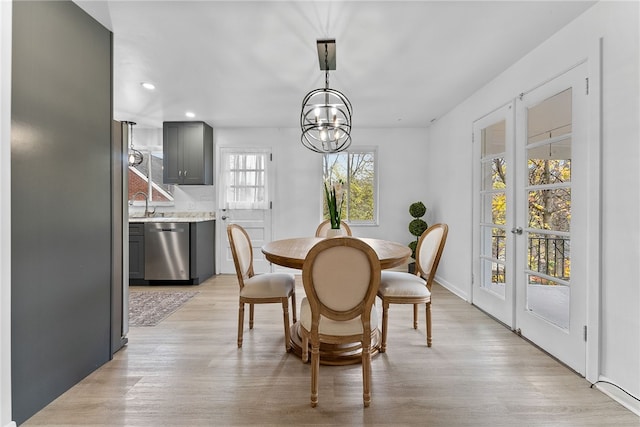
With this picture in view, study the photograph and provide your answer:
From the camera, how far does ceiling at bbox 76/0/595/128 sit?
198 cm

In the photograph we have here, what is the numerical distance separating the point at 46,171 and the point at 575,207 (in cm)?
323

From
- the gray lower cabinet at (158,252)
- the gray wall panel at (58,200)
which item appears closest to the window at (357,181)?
the gray lower cabinet at (158,252)

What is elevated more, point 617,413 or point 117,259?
point 117,259

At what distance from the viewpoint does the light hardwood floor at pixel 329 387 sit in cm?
160

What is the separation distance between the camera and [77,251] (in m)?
1.89

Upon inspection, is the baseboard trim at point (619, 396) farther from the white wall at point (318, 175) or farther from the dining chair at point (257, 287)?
the white wall at point (318, 175)

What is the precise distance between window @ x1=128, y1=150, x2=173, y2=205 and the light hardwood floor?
9.42 feet

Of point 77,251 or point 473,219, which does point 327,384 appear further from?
point 473,219

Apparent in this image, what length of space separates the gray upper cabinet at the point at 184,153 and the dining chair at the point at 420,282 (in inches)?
135

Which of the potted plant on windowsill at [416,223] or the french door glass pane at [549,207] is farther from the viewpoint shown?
the potted plant on windowsill at [416,223]

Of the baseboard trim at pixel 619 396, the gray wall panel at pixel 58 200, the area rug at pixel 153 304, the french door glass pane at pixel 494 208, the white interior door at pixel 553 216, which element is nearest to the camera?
the gray wall panel at pixel 58 200

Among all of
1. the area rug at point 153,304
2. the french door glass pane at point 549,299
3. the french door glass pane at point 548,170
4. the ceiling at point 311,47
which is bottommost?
the area rug at point 153,304

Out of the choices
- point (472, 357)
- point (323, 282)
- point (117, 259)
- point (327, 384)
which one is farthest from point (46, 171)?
point (472, 357)

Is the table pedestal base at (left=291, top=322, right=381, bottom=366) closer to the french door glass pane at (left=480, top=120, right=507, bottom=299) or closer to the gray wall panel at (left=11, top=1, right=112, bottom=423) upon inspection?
the gray wall panel at (left=11, top=1, right=112, bottom=423)
